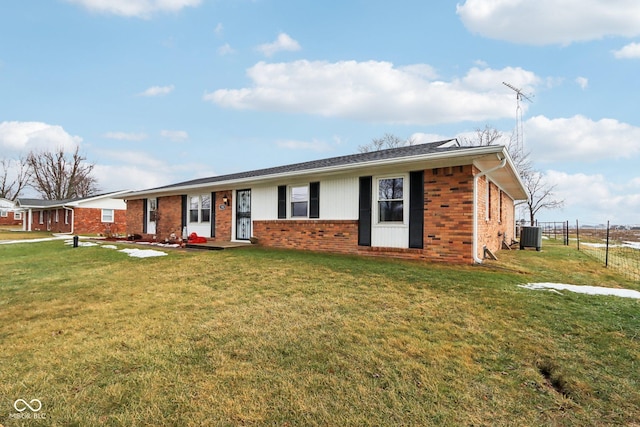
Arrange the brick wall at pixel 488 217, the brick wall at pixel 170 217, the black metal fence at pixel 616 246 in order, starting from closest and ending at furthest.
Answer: the brick wall at pixel 488 217 < the black metal fence at pixel 616 246 < the brick wall at pixel 170 217

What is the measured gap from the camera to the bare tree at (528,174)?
30.4 m

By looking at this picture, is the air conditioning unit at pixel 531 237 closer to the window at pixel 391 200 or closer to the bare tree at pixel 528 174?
the window at pixel 391 200

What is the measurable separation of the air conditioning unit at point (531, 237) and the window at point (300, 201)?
970 cm

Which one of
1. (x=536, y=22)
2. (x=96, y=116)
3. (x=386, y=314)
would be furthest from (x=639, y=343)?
(x=96, y=116)

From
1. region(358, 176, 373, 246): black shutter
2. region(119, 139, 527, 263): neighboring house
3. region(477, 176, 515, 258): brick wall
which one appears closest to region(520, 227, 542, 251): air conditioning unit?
region(477, 176, 515, 258): brick wall

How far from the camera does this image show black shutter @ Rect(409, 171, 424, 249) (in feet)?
26.3

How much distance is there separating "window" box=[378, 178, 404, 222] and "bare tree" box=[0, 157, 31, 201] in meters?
55.8

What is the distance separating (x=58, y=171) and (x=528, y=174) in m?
56.2

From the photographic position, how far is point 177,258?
918 centimetres

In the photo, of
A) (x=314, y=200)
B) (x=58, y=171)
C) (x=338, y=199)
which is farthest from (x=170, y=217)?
(x=58, y=171)

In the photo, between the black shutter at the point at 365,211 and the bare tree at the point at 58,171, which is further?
the bare tree at the point at 58,171

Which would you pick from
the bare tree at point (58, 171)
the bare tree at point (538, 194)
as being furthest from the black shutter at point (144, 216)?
the bare tree at point (538, 194)

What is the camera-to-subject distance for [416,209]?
812 cm

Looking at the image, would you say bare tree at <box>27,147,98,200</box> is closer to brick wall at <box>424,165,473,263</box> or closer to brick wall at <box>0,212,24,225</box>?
brick wall at <box>0,212,24,225</box>
